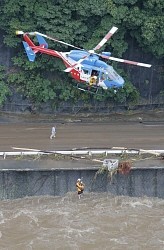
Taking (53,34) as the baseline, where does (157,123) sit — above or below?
below

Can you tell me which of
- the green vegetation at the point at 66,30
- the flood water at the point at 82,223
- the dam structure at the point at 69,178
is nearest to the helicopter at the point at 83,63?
the green vegetation at the point at 66,30

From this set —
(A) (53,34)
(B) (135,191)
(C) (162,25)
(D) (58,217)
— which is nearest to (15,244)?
(D) (58,217)

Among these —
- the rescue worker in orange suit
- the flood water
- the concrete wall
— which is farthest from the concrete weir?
the rescue worker in orange suit

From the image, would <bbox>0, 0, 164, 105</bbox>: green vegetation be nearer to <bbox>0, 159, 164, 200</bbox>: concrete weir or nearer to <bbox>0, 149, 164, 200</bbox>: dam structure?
<bbox>0, 149, 164, 200</bbox>: dam structure

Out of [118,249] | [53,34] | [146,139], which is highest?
[53,34]

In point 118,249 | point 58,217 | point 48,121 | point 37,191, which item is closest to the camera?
point 118,249

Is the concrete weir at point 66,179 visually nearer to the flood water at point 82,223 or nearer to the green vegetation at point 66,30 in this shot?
the flood water at point 82,223

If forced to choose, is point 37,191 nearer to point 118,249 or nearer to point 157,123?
point 118,249
